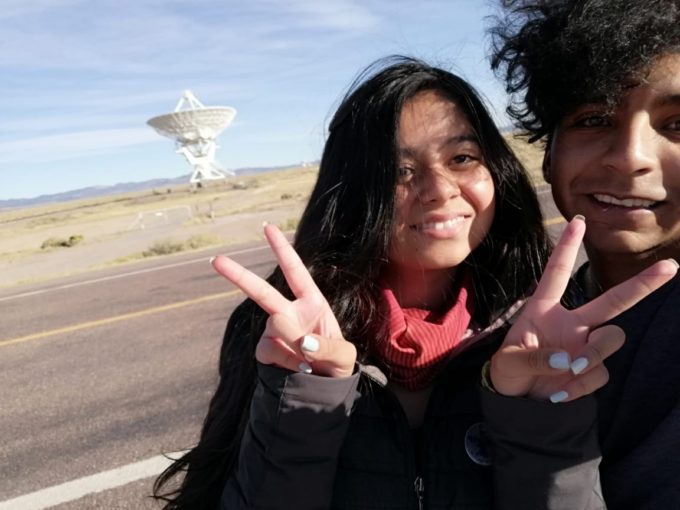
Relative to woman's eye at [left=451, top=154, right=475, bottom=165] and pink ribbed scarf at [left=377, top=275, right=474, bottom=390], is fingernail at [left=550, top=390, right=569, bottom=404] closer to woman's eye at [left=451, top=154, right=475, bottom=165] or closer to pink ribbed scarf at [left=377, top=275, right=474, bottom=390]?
pink ribbed scarf at [left=377, top=275, right=474, bottom=390]

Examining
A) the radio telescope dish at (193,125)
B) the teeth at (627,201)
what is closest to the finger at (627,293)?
the teeth at (627,201)

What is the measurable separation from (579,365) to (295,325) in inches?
18.8

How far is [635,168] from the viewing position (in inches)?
46.4

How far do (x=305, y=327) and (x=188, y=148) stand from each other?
60021 millimetres

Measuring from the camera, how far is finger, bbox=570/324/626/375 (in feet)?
3.20

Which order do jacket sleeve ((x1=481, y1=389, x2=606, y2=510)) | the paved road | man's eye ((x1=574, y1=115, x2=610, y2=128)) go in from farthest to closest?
the paved road → man's eye ((x1=574, y1=115, x2=610, y2=128)) → jacket sleeve ((x1=481, y1=389, x2=606, y2=510))

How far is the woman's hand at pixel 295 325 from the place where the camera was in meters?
1.14

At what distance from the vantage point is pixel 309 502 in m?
1.17

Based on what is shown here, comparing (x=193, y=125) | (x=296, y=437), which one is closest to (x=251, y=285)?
(x=296, y=437)

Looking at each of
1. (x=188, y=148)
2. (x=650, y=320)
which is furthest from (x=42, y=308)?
(x=188, y=148)

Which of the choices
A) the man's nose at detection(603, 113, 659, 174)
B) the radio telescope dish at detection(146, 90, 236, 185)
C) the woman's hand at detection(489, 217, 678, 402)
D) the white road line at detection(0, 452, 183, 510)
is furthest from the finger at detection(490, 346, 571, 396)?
the radio telescope dish at detection(146, 90, 236, 185)

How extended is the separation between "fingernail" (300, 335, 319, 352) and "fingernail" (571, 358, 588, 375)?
1.37 feet

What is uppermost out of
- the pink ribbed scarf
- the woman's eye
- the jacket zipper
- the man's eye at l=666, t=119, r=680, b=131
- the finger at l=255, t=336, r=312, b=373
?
the man's eye at l=666, t=119, r=680, b=131

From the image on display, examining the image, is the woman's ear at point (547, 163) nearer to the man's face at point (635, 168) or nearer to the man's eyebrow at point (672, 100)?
the man's face at point (635, 168)
